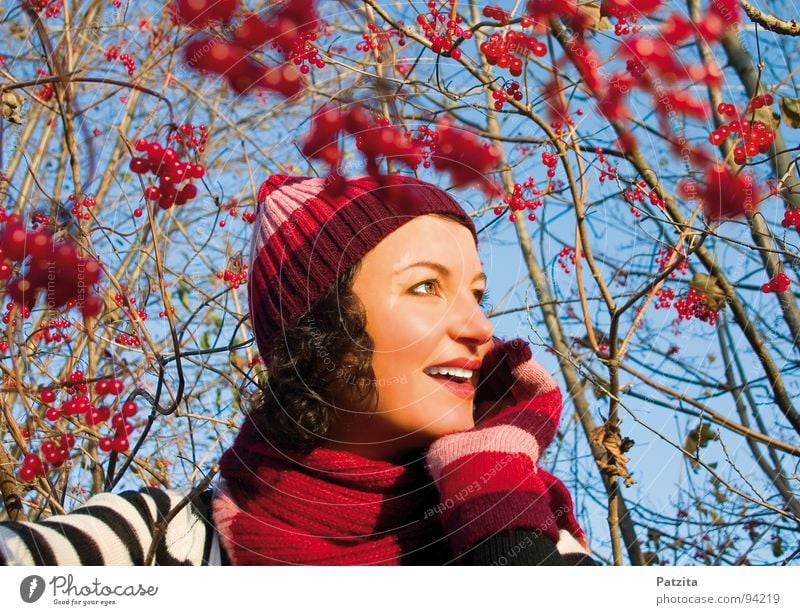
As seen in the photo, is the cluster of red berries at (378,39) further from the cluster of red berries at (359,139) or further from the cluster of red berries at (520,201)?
the cluster of red berries at (520,201)

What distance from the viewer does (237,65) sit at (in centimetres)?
91

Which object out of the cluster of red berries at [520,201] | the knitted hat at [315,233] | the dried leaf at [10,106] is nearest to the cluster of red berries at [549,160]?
the cluster of red berries at [520,201]

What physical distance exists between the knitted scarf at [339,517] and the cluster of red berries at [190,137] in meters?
0.31

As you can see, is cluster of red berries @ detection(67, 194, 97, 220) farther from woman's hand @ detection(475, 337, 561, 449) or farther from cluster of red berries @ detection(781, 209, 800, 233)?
cluster of red berries @ detection(781, 209, 800, 233)

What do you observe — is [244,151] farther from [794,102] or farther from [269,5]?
[794,102]

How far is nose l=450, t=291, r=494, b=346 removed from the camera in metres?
0.72

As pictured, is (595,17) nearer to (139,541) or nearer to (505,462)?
(505,462)

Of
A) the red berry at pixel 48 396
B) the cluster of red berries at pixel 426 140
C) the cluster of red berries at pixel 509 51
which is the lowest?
the red berry at pixel 48 396

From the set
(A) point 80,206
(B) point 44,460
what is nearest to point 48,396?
(B) point 44,460

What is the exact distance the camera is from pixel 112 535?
0.71 metres

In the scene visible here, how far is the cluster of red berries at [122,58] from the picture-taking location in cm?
103
